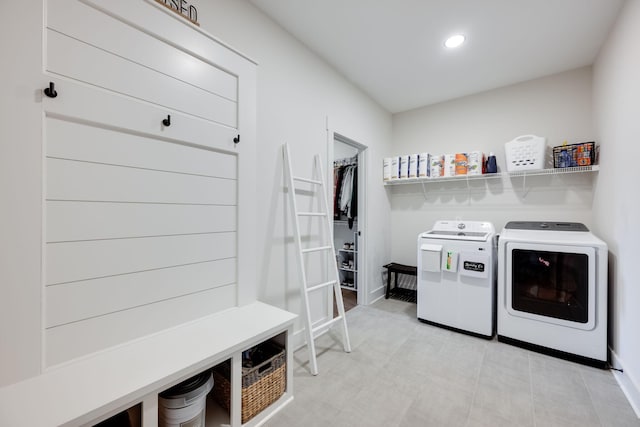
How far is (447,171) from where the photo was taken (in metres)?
3.06

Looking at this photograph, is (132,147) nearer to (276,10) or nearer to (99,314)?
(99,314)

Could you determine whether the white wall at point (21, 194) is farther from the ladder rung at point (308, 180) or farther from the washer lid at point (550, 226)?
the washer lid at point (550, 226)

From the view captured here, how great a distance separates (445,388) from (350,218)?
7.23 ft

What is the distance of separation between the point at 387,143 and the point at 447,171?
963 millimetres

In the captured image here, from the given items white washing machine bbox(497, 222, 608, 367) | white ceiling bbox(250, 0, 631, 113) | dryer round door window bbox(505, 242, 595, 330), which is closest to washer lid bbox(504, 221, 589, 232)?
white washing machine bbox(497, 222, 608, 367)

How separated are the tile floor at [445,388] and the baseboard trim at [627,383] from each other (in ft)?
0.11

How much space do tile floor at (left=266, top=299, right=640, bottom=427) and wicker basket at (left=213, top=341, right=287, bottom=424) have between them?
12 cm

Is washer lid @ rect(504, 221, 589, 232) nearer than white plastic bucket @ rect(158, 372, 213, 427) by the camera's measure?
No

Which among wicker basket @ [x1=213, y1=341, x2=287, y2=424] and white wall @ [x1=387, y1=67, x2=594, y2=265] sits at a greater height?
white wall @ [x1=387, y1=67, x2=594, y2=265]

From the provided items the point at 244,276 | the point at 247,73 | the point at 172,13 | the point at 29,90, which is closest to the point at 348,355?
the point at 244,276

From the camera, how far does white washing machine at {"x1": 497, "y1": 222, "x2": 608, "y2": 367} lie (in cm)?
195

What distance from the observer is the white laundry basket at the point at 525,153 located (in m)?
2.57

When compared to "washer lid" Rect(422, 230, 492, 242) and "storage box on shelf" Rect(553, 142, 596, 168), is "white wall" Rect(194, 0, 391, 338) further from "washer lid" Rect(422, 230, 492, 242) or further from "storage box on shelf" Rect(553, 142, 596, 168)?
"storage box on shelf" Rect(553, 142, 596, 168)

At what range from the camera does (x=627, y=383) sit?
167 cm
